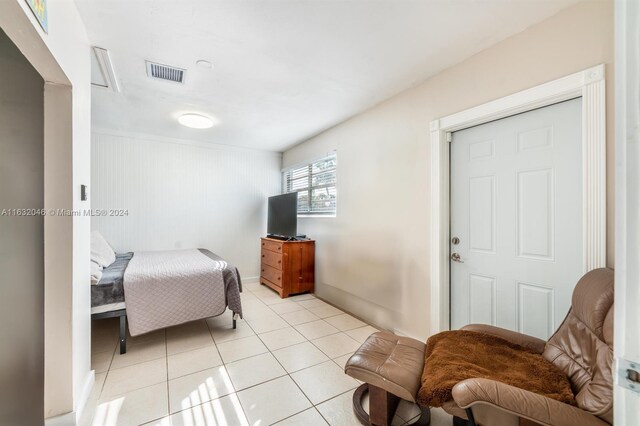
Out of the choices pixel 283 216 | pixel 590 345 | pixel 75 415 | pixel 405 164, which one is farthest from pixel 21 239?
pixel 283 216

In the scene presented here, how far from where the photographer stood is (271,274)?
4.45 meters

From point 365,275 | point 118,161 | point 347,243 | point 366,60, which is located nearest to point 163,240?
point 118,161

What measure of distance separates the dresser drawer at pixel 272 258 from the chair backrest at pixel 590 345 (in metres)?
3.24

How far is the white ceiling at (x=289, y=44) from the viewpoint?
64.9 inches

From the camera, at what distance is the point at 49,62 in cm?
134

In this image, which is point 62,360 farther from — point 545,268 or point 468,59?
point 468,59

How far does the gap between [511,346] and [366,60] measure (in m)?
2.20

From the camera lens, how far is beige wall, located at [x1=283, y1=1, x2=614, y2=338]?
1.63 m

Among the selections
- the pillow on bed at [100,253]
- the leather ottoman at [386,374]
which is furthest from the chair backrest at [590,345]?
the pillow on bed at [100,253]

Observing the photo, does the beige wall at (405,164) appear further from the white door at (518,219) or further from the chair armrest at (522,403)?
the chair armrest at (522,403)

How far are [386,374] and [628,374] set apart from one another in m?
1.16

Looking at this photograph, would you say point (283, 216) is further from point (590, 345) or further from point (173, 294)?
point (590, 345)

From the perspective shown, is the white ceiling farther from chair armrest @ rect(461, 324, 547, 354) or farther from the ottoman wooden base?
the ottoman wooden base

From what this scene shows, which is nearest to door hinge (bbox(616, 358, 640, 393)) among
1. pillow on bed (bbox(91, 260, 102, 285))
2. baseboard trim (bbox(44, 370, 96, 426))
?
baseboard trim (bbox(44, 370, 96, 426))
